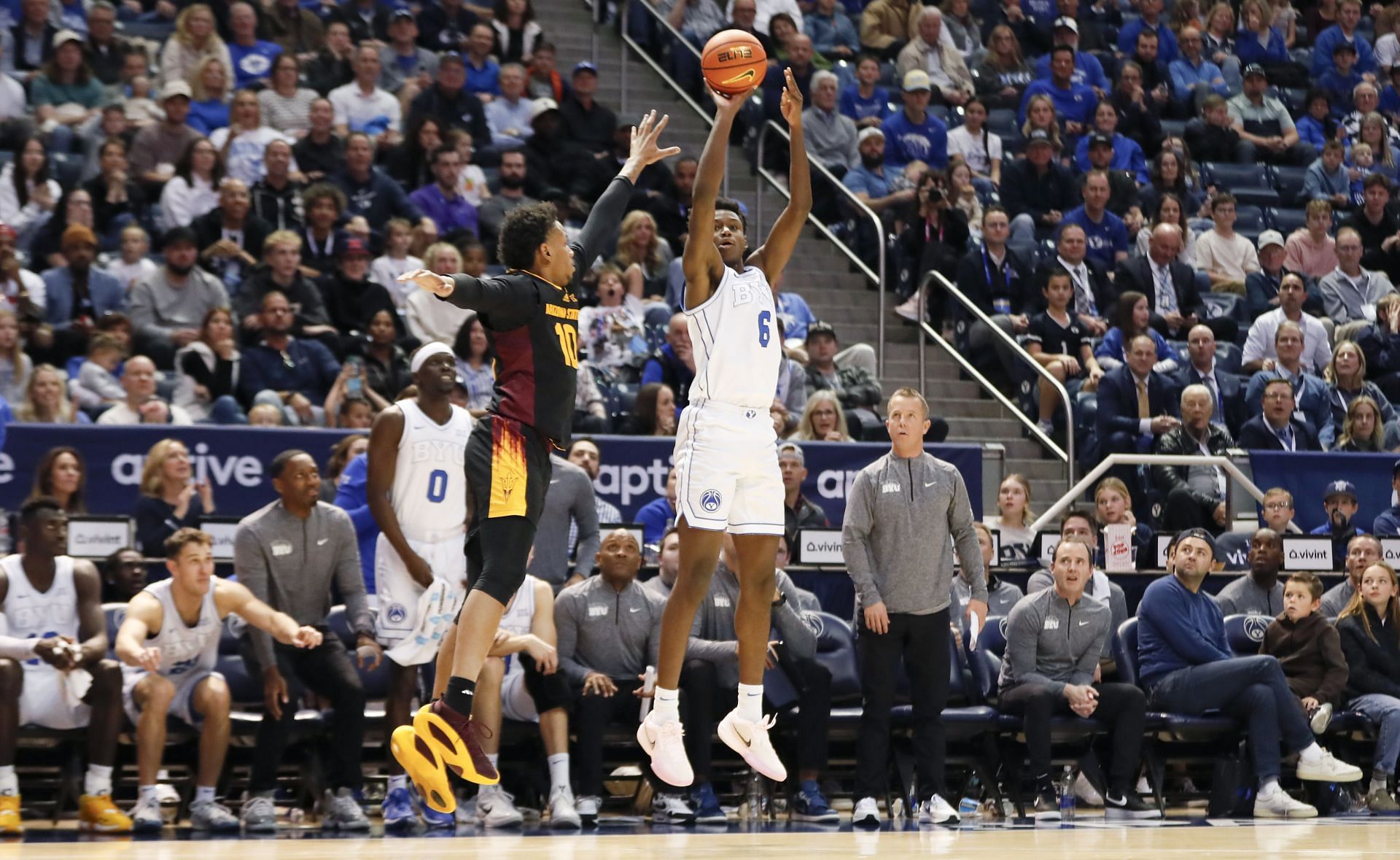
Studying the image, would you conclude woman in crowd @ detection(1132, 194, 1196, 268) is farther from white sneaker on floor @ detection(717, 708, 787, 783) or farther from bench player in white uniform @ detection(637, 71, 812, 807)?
white sneaker on floor @ detection(717, 708, 787, 783)

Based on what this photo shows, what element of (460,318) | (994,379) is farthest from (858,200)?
(460,318)

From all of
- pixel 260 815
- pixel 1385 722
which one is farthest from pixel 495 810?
pixel 1385 722

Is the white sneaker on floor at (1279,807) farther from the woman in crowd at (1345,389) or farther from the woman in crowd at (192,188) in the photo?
the woman in crowd at (192,188)

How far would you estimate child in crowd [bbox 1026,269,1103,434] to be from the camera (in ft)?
47.4

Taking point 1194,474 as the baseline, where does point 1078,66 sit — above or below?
above

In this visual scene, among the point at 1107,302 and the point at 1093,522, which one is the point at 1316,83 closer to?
the point at 1107,302

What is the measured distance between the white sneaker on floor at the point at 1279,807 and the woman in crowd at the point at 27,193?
358 inches

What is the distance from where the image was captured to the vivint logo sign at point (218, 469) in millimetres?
10609

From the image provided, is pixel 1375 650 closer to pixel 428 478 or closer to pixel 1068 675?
pixel 1068 675

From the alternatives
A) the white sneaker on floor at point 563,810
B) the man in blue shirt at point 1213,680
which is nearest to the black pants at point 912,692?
the white sneaker on floor at point 563,810

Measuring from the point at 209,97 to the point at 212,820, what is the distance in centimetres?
765

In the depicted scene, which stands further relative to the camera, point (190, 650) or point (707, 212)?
point (190, 650)

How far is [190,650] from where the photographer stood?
9086 mm

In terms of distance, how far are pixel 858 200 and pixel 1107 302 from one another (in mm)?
2362
